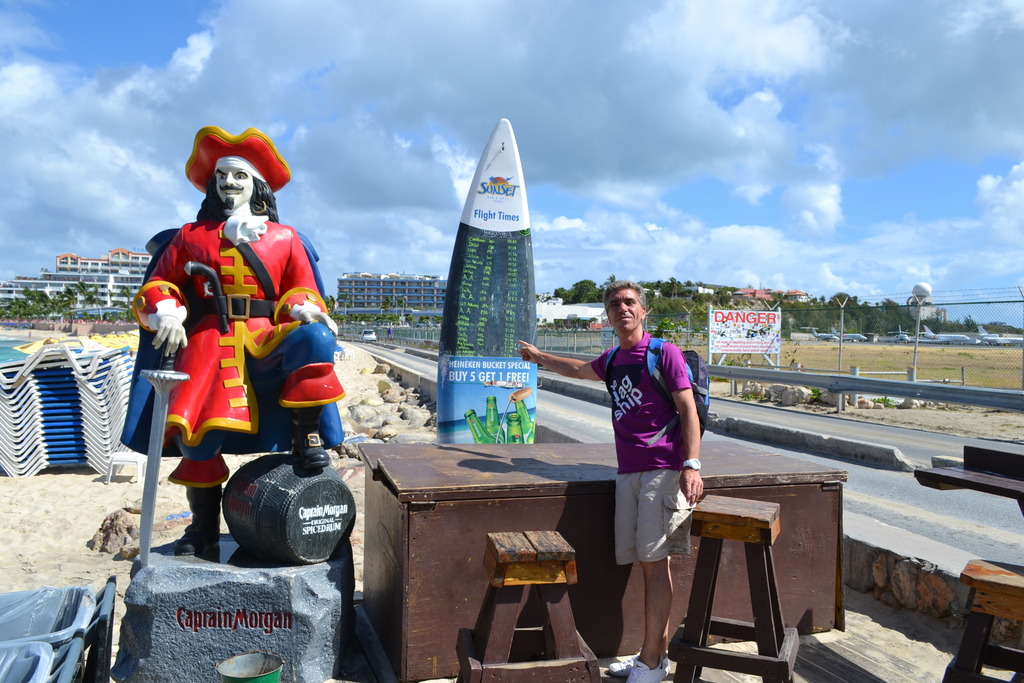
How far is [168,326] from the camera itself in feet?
11.3

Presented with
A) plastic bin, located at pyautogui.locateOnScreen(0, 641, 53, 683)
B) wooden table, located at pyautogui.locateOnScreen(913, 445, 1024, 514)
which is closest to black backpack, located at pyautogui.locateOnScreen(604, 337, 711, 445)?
wooden table, located at pyautogui.locateOnScreen(913, 445, 1024, 514)

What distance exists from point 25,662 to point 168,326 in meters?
1.50

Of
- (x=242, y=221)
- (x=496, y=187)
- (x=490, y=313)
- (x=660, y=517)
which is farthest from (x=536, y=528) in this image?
(x=496, y=187)

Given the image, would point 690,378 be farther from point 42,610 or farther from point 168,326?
A: point 42,610

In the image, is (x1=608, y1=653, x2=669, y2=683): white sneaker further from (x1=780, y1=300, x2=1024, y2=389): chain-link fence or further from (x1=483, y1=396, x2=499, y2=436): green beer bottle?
(x1=780, y1=300, x2=1024, y2=389): chain-link fence

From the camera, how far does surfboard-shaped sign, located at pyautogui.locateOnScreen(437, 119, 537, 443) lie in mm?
6688

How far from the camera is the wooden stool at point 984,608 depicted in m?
2.72

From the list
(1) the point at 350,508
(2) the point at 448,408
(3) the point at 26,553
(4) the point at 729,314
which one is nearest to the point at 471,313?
(2) the point at 448,408

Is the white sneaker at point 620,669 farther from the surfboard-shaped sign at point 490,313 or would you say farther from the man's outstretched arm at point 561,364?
the surfboard-shaped sign at point 490,313

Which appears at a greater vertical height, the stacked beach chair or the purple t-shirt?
the purple t-shirt

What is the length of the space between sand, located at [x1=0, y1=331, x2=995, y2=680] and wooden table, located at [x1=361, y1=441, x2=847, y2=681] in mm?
392

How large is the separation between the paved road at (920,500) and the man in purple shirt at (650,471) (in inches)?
121

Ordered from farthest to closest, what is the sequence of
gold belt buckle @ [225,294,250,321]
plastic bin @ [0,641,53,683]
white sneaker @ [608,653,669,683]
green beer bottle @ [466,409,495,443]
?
green beer bottle @ [466,409,495,443] < gold belt buckle @ [225,294,250,321] < white sneaker @ [608,653,669,683] < plastic bin @ [0,641,53,683]

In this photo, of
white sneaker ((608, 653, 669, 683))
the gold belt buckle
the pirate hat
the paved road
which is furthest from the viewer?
the paved road
